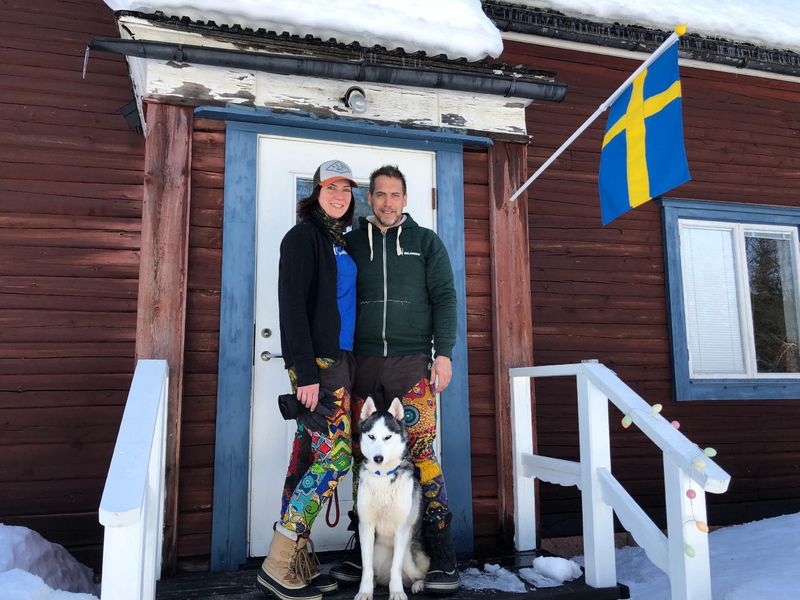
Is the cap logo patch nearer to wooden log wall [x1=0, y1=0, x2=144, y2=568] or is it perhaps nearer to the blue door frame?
the blue door frame

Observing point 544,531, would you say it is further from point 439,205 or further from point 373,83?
point 373,83

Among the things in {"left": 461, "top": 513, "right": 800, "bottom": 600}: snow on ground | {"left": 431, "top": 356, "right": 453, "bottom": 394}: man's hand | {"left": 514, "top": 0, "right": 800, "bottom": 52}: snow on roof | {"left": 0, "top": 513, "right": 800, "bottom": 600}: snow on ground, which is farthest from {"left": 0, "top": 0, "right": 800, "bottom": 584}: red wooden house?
{"left": 431, "top": 356, "right": 453, "bottom": 394}: man's hand

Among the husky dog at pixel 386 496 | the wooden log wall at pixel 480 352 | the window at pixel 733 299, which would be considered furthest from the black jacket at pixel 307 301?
the window at pixel 733 299

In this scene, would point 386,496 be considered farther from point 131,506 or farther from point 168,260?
point 168,260

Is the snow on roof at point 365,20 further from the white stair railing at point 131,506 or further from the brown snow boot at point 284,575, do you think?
the brown snow boot at point 284,575

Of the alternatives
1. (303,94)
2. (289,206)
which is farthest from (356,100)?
(289,206)

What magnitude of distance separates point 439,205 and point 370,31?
1.14 metres

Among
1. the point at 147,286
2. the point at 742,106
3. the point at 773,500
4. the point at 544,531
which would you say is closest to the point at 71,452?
the point at 147,286

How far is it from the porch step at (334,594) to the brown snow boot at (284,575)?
0.14 meters

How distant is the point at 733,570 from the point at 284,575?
8.61 ft

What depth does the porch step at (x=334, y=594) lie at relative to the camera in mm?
2748

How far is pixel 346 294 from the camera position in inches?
116

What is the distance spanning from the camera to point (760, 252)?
594 centimetres

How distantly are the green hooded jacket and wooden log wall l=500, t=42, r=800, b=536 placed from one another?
2.40 m
